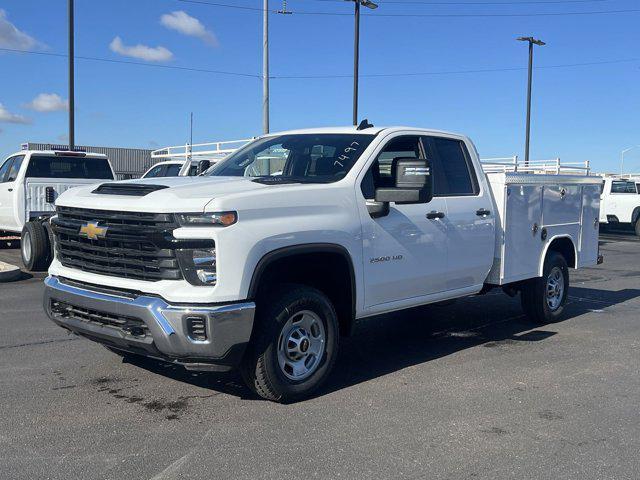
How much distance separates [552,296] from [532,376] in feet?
8.37

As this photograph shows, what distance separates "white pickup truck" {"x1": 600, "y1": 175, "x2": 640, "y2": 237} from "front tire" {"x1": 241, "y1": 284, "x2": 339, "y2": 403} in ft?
70.8

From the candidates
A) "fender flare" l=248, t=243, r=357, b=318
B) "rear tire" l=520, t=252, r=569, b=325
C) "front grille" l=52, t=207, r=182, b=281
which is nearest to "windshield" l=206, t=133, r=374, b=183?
"fender flare" l=248, t=243, r=357, b=318

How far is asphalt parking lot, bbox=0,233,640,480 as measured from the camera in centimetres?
394

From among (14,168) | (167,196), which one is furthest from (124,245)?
(14,168)

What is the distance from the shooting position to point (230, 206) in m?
4.43

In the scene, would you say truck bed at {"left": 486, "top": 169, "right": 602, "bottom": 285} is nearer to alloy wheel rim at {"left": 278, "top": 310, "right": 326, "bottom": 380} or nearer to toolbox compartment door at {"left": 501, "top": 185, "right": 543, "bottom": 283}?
toolbox compartment door at {"left": 501, "top": 185, "right": 543, "bottom": 283}

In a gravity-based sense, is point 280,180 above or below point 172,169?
below

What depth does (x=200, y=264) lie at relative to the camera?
173 inches

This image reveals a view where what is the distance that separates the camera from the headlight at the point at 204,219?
4391 millimetres

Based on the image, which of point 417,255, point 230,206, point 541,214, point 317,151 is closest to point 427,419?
point 417,255

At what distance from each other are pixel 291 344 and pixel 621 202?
2224cm

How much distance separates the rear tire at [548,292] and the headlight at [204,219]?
470cm

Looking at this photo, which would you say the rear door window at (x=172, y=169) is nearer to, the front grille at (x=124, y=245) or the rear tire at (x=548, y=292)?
the rear tire at (x=548, y=292)

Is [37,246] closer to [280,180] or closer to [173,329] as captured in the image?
[280,180]
